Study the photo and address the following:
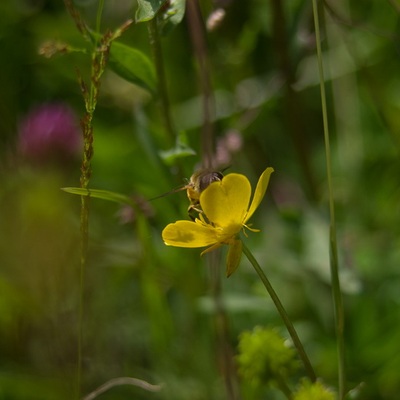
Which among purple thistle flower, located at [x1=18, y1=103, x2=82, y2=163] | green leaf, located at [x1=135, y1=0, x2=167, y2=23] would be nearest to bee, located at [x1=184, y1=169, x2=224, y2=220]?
green leaf, located at [x1=135, y1=0, x2=167, y2=23]

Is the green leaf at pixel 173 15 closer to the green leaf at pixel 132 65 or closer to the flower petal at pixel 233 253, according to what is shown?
the green leaf at pixel 132 65

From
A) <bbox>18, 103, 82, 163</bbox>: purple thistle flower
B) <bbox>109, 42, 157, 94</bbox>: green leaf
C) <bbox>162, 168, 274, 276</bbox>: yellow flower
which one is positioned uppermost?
<bbox>18, 103, 82, 163</bbox>: purple thistle flower

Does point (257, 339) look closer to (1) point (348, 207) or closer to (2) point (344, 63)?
(1) point (348, 207)

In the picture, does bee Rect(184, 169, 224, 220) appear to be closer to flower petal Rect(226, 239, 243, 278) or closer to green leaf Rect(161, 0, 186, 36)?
flower petal Rect(226, 239, 243, 278)

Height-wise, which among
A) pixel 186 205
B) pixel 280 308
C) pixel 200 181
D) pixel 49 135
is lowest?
pixel 280 308

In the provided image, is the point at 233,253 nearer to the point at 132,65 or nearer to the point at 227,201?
the point at 227,201

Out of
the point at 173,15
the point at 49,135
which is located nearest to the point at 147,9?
the point at 173,15

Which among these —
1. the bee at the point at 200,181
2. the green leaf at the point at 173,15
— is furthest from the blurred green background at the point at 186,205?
the bee at the point at 200,181
